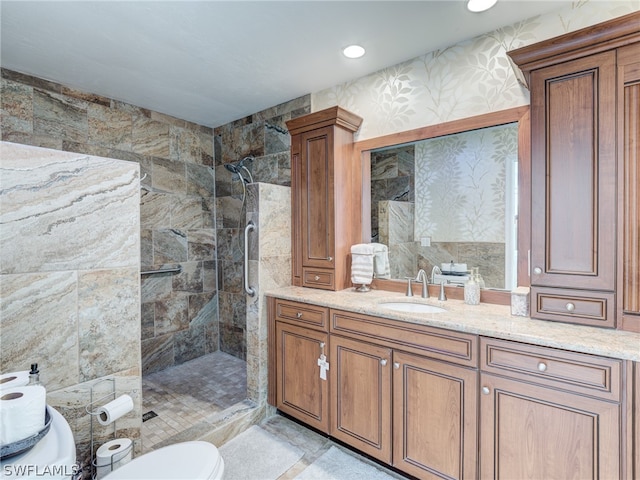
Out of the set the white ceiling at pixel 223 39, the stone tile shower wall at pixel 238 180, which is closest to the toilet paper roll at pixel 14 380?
the white ceiling at pixel 223 39

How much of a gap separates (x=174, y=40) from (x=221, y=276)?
2.42m

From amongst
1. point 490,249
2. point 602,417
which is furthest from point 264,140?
point 602,417

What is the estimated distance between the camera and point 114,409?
1.49 m

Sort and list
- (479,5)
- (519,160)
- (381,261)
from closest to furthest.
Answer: (479,5), (519,160), (381,261)

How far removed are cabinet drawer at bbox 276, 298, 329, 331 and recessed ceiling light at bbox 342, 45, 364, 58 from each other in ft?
5.72

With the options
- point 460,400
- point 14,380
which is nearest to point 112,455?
point 14,380

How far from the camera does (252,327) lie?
8.43 ft

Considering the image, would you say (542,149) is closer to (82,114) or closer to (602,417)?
(602,417)

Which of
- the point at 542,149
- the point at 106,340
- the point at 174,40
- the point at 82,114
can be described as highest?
the point at 174,40

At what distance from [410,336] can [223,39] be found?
214 cm

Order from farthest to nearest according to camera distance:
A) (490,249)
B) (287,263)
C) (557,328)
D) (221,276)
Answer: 1. (221,276)
2. (287,263)
3. (490,249)
4. (557,328)

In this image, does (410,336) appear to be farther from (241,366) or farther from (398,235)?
(241,366)

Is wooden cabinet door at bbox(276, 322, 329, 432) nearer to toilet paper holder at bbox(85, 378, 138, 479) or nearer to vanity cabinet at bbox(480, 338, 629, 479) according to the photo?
vanity cabinet at bbox(480, 338, 629, 479)

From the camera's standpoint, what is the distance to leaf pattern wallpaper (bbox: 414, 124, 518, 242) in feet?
6.68
